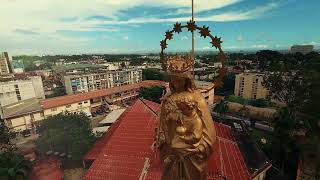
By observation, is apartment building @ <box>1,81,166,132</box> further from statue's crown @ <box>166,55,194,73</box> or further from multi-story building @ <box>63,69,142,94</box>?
statue's crown @ <box>166,55,194,73</box>

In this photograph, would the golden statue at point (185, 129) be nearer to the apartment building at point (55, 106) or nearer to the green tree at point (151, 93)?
the apartment building at point (55, 106)

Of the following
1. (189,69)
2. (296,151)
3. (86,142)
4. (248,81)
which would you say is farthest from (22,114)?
(248,81)

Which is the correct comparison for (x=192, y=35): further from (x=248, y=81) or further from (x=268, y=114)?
(x=248, y=81)

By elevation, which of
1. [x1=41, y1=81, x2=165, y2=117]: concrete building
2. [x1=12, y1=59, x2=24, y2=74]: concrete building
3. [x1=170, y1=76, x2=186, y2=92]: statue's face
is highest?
[x1=170, y1=76, x2=186, y2=92]: statue's face

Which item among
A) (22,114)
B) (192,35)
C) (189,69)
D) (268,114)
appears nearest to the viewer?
(189,69)

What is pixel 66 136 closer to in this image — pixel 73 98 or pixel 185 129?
pixel 73 98

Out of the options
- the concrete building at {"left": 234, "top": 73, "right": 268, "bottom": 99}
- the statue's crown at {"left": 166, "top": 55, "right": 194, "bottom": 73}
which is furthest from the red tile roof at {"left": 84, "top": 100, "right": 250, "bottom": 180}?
the concrete building at {"left": 234, "top": 73, "right": 268, "bottom": 99}
